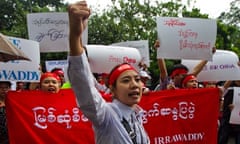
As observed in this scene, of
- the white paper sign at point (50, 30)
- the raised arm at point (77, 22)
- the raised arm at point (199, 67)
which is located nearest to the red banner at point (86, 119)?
the raised arm at point (199, 67)

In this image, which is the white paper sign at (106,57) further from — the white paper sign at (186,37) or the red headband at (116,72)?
the red headband at (116,72)

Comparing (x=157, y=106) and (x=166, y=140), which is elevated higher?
(x=157, y=106)

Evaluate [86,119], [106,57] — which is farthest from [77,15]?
[86,119]

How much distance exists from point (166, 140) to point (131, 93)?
2532mm

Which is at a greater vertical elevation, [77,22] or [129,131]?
[77,22]

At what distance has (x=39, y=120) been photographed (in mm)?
4754

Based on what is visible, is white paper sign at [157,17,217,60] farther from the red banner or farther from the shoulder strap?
the shoulder strap

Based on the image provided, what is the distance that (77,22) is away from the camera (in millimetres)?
2191

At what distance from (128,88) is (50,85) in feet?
7.81

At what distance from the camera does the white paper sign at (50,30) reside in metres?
5.95

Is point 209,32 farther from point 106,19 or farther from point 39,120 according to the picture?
point 106,19

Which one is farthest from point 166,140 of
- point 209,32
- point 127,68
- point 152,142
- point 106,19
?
point 106,19

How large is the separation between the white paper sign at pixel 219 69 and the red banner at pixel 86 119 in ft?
2.91

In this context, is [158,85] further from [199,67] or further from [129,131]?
[129,131]
